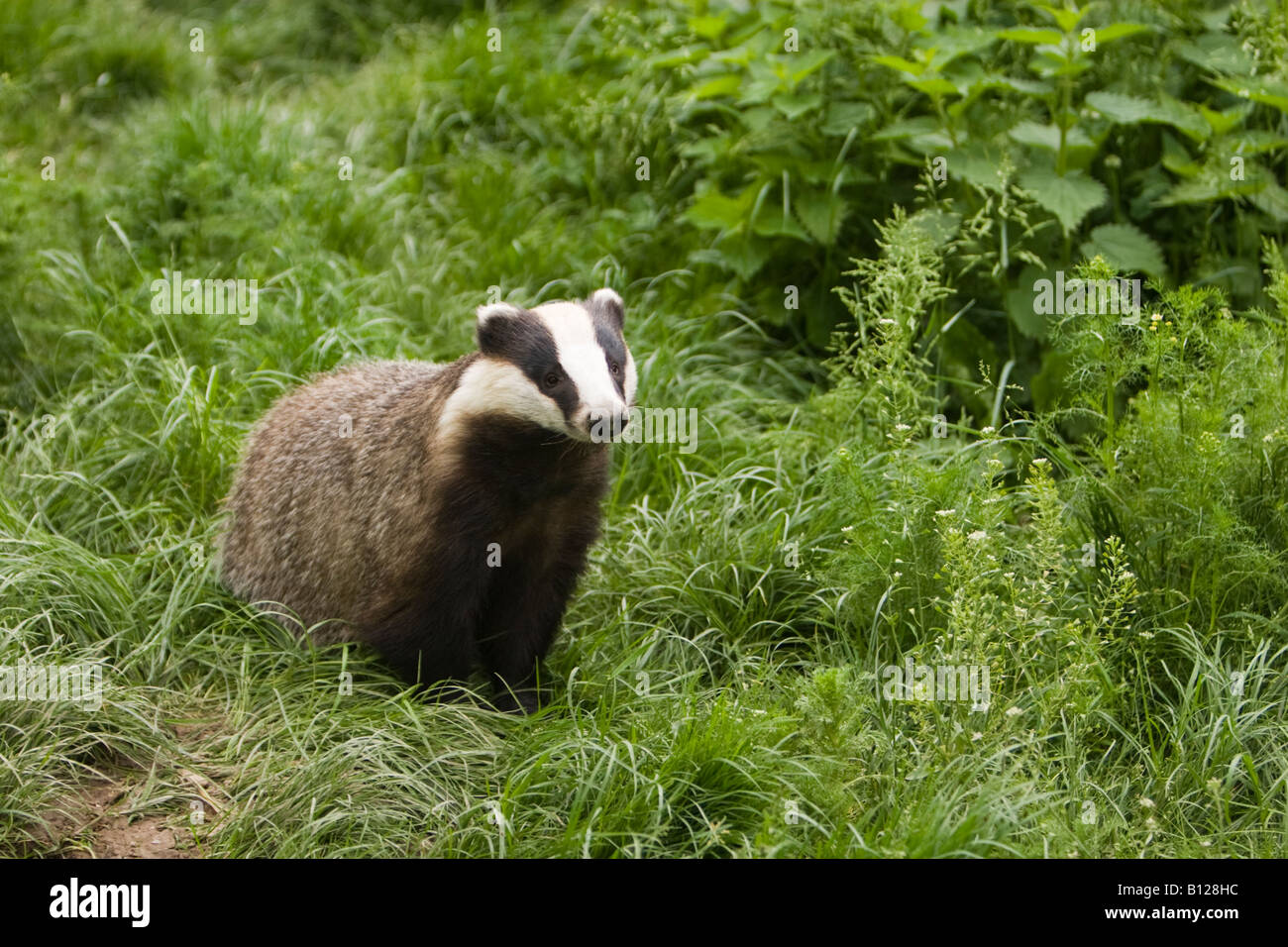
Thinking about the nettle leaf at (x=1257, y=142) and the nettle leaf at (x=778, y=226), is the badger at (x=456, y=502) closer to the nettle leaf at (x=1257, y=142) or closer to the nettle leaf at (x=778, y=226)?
the nettle leaf at (x=778, y=226)

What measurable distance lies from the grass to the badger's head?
898 mm

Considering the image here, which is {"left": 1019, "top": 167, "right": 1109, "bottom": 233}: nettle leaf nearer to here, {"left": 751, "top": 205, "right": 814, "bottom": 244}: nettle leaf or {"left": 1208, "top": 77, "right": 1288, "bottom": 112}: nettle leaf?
{"left": 1208, "top": 77, "right": 1288, "bottom": 112}: nettle leaf

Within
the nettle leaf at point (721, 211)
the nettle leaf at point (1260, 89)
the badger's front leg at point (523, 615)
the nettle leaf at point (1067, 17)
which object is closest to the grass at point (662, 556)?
the badger's front leg at point (523, 615)

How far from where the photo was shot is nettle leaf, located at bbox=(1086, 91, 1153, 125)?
6473 mm

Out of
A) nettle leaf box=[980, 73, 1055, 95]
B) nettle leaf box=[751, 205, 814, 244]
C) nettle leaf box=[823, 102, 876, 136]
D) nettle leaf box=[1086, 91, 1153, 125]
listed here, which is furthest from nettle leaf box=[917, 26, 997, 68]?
nettle leaf box=[751, 205, 814, 244]

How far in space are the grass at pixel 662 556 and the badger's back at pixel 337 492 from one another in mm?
199

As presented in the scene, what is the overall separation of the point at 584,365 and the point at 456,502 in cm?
63

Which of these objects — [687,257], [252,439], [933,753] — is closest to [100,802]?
[252,439]

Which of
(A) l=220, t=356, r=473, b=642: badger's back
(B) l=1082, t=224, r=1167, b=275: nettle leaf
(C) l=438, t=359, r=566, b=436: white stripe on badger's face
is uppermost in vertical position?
(B) l=1082, t=224, r=1167, b=275: nettle leaf

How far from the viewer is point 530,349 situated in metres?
4.79

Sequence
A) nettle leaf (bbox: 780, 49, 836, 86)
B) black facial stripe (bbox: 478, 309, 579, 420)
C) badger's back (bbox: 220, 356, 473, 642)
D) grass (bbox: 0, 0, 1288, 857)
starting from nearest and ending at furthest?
1. grass (bbox: 0, 0, 1288, 857)
2. black facial stripe (bbox: 478, 309, 579, 420)
3. badger's back (bbox: 220, 356, 473, 642)
4. nettle leaf (bbox: 780, 49, 836, 86)

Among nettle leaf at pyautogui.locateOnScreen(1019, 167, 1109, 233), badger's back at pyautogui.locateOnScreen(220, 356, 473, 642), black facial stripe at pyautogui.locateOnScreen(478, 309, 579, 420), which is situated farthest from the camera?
nettle leaf at pyautogui.locateOnScreen(1019, 167, 1109, 233)

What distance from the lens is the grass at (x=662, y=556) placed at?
14.0 ft

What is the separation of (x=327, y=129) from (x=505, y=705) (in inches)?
177
